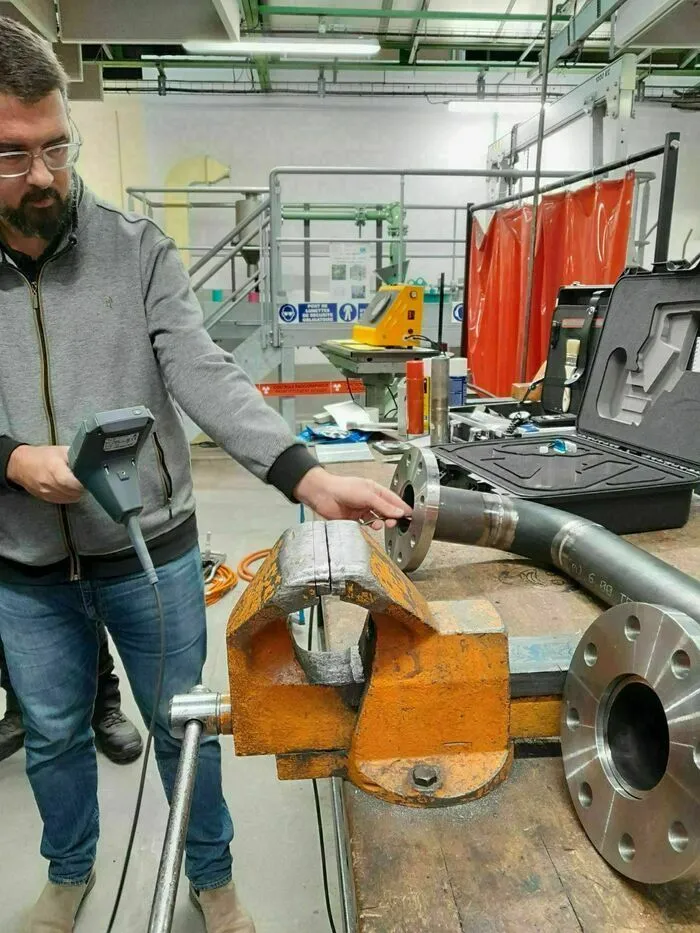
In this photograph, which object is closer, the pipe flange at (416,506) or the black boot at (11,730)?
the pipe flange at (416,506)

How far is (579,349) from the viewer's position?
1.92m

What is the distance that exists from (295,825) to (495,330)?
10.0 ft

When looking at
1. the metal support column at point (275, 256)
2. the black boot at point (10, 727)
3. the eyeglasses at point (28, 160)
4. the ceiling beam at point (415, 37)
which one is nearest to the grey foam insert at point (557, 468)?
the eyeglasses at point (28, 160)

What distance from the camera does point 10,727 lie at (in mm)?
1735

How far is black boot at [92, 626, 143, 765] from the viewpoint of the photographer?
5.58 ft

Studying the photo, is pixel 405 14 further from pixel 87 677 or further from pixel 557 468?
pixel 87 677

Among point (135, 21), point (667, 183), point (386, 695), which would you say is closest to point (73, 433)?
point (386, 695)

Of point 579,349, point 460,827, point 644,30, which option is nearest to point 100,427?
point 460,827

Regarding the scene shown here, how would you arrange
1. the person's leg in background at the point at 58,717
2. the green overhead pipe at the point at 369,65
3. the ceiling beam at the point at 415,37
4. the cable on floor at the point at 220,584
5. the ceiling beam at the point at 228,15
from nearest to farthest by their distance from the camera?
1. the person's leg in background at the point at 58,717
2. the cable on floor at the point at 220,584
3. the ceiling beam at the point at 228,15
4. the ceiling beam at the point at 415,37
5. the green overhead pipe at the point at 369,65

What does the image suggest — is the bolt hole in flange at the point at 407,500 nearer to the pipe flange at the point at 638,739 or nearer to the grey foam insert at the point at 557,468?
the grey foam insert at the point at 557,468

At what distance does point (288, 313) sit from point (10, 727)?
2.56m

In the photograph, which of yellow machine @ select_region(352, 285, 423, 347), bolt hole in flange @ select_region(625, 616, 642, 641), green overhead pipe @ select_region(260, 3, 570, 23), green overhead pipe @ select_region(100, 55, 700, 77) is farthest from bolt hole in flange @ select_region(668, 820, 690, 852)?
green overhead pipe @ select_region(100, 55, 700, 77)

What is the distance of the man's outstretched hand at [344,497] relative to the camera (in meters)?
0.81

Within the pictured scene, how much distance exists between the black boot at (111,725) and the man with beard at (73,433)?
60cm
